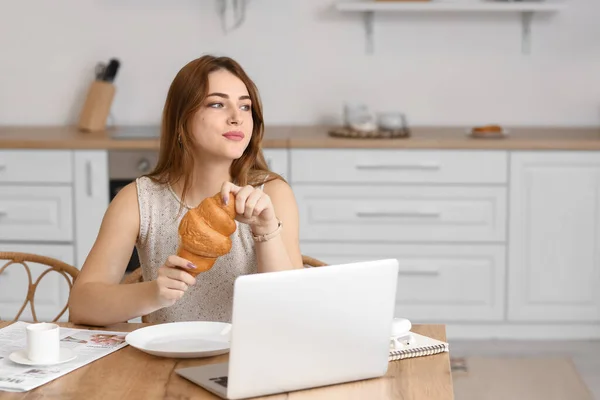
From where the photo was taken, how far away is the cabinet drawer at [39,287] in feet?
12.2

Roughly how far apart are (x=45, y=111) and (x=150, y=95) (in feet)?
1.55

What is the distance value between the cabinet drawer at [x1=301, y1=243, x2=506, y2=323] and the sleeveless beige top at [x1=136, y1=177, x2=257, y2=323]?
1.69 metres

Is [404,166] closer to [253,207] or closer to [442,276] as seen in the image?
[442,276]

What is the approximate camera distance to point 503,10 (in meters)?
3.96

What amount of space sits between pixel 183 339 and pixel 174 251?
0.46 m

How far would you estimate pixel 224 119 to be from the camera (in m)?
1.91

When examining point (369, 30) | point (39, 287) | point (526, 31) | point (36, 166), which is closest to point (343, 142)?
point (369, 30)

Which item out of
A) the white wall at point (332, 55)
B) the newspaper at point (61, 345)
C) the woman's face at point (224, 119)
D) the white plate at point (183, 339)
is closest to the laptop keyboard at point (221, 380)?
the white plate at point (183, 339)

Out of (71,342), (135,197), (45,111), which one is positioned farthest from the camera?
(45,111)

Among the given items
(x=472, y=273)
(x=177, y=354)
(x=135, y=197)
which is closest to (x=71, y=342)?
(x=177, y=354)

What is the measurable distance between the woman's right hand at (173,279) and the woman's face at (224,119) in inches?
14.9

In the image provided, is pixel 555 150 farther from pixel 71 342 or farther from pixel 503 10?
pixel 71 342

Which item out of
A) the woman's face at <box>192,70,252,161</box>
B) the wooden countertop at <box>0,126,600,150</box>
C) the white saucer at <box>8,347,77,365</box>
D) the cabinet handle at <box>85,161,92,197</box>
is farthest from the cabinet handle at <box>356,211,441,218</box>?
the white saucer at <box>8,347,77,365</box>

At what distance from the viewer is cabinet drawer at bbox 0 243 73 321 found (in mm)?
3725
